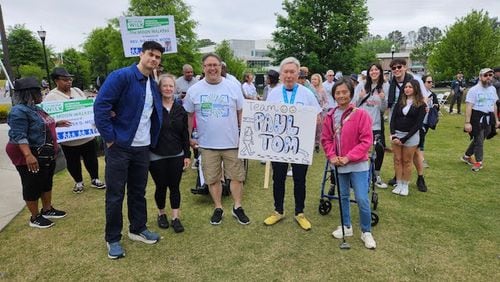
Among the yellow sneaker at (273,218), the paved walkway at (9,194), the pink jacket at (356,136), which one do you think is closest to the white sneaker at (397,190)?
the yellow sneaker at (273,218)

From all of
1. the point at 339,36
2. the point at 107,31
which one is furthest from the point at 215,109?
the point at 107,31

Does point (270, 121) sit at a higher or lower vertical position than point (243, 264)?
higher

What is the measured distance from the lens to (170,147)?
3.96 m

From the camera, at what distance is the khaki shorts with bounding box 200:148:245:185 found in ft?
13.9

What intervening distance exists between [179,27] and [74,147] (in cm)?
2878

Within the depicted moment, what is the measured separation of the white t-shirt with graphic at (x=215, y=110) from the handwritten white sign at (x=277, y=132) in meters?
0.15

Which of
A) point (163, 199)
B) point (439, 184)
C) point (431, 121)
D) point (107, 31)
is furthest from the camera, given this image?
point (107, 31)

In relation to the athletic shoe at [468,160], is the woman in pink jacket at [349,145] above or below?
above

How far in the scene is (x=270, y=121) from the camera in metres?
4.11

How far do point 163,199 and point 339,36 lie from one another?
2751cm

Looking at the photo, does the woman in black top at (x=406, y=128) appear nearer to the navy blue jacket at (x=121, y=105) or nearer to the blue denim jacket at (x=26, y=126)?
the navy blue jacket at (x=121, y=105)

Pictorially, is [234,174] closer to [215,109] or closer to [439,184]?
[215,109]

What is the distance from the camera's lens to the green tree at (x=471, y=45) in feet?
73.9

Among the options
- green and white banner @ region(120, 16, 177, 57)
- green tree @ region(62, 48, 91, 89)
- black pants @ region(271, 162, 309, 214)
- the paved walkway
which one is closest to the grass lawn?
the paved walkway
